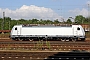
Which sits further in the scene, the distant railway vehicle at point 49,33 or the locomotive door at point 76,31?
the distant railway vehicle at point 49,33

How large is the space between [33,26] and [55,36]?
13.2ft

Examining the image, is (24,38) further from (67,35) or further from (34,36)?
(67,35)

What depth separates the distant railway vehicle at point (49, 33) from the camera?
110 feet

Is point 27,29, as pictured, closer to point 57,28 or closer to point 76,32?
point 57,28

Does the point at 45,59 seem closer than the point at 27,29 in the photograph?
Yes

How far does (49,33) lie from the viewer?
3388 cm

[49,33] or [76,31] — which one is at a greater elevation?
[76,31]

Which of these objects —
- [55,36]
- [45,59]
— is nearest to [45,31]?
[55,36]

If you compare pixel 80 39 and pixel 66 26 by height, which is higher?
pixel 66 26

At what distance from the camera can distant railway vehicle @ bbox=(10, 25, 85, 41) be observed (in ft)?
110

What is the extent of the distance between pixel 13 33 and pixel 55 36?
6928 millimetres

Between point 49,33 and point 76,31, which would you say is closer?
point 76,31

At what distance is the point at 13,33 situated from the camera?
3403cm

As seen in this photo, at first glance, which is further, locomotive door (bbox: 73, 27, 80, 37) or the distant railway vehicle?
the distant railway vehicle
